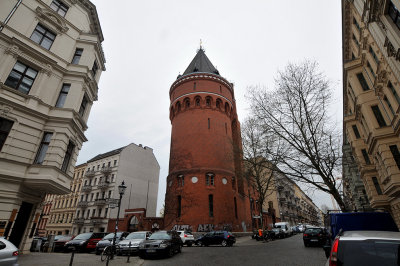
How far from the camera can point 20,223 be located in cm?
1123

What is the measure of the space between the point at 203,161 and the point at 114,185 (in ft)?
69.5

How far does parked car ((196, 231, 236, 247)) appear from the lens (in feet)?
61.5

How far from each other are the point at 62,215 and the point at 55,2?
4423 cm

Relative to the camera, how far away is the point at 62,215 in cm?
4503

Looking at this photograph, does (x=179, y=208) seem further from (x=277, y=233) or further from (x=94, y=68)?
(x=94, y=68)

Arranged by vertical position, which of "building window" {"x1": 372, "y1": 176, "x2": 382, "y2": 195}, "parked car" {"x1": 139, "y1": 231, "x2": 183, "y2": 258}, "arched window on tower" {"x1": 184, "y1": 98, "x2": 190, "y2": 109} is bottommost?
"parked car" {"x1": 139, "y1": 231, "x2": 183, "y2": 258}

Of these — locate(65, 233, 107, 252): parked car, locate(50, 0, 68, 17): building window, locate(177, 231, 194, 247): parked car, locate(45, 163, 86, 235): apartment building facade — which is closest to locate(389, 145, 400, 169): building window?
locate(177, 231, 194, 247): parked car

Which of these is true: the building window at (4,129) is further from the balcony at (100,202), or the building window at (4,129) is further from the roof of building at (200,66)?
the balcony at (100,202)

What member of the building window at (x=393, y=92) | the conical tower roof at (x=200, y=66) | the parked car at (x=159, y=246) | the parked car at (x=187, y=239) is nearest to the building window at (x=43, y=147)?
the parked car at (x=159, y=246)

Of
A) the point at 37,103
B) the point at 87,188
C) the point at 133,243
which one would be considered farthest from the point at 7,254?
the point at 87,188

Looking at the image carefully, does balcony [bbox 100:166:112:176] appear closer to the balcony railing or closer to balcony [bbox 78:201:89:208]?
balcony [bbox 78:201:89:208]

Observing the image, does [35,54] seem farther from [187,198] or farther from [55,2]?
[187,198]

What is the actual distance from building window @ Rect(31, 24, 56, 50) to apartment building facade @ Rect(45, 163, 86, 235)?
3564 centimetres

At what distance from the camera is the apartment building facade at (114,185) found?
126 feet
